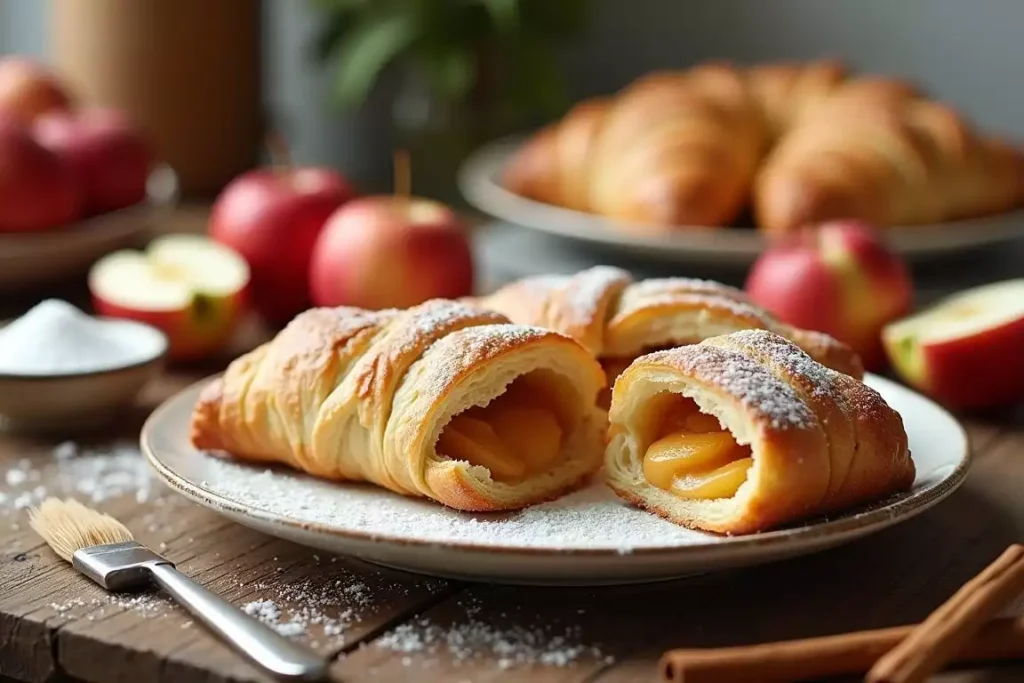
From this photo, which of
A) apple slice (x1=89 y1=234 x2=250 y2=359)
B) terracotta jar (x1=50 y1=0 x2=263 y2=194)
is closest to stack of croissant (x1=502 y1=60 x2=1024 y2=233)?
apple slice (x1=89 y1=234 x2=250 y2=359)

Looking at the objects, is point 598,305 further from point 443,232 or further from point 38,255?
point 38,255

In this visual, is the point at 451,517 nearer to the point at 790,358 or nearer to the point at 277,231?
the point at 790,358

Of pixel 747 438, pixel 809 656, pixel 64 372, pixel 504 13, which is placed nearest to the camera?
pixel 809 656

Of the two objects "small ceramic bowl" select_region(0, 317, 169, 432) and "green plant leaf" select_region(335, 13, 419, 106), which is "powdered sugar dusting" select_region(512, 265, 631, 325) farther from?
"green plant leaf" select_region(335, 13, 419, 106)

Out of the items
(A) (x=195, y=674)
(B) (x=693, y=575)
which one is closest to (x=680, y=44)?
(B) (x=693, y=575)

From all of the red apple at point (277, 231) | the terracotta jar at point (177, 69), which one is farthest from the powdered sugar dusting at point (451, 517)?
the terracotta jar at point (177, 69)

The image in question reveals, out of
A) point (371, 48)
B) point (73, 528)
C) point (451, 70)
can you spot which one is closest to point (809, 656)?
point (73, 528)
